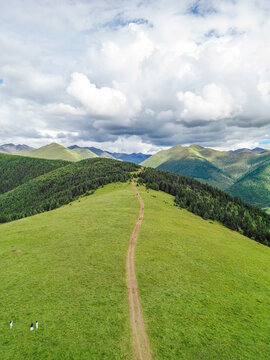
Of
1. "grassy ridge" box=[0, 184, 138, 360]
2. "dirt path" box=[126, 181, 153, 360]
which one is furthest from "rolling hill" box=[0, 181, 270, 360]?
"dirt path" box=[126, 181, 153, 360]

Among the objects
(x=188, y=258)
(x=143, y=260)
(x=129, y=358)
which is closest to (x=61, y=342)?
(x=129, y=358)

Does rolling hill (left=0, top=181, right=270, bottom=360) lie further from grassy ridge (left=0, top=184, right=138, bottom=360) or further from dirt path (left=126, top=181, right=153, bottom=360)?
dirt path (left=126, top=181, right=153, bottom=360)

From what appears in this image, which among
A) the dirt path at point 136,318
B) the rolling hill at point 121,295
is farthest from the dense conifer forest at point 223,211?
the dirt path at point 136,318

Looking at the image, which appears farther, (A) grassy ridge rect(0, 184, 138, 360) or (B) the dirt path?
(A) grassy ridge rect(0, 184, 138, 360)

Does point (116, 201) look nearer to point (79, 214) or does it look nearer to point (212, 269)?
point (79, 214)

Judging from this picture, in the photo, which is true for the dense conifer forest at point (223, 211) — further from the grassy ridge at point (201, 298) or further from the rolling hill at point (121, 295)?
the rolling hill at point (121, 295)

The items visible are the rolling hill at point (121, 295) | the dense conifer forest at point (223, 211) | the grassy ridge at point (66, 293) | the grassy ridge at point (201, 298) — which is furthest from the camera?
the dense conifer forest at point (223, 211)
